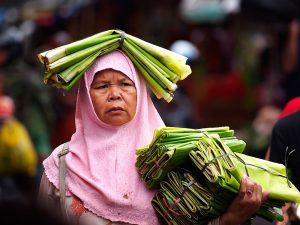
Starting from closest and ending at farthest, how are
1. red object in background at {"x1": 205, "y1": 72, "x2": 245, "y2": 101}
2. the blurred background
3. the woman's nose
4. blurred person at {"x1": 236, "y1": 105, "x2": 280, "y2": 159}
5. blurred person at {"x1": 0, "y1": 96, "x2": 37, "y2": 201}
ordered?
the woman's nose
blurred person at {"x1": 236, "y1": 105, "x2": 280, "y2": 159}
blurred person at {"x1": 0, "y1": 96, "x2": 37, "y2": 201}
the blurred background
red object in background at {"x1": 205, "y1": 72, "x2": 245, "y2": 101}

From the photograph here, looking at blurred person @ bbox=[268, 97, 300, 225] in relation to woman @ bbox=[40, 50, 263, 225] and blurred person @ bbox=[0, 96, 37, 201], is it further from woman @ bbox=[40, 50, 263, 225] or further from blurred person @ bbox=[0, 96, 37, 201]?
blurred person @ bbox=[0, 96, 37, 201]

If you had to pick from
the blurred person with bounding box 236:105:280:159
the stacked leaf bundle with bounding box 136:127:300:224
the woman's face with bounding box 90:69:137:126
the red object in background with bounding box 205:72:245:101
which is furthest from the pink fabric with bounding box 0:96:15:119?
the stacked leaf bundle with bounding box 136:127:300:224

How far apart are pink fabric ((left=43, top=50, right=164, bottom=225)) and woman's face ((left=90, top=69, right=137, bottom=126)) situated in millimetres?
23

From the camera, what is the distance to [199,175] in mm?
4898

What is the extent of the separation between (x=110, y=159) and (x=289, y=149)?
3.47ft

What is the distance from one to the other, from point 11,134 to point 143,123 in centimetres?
570

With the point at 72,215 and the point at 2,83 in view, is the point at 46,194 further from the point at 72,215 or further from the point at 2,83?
the point at 2,83

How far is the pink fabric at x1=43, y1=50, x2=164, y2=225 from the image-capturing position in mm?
4961

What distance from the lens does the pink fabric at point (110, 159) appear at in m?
4.96

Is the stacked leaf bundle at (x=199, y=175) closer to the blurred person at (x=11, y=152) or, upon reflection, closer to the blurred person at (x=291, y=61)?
the blurred person at (x=291, y=61)

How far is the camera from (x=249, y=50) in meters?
14.7

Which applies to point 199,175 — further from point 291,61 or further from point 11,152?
point 291,61

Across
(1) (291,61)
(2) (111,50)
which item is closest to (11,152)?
(1) (291,61)

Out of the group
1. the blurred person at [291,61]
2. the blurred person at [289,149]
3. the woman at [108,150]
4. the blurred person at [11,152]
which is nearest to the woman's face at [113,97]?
the woman at [108,150]
